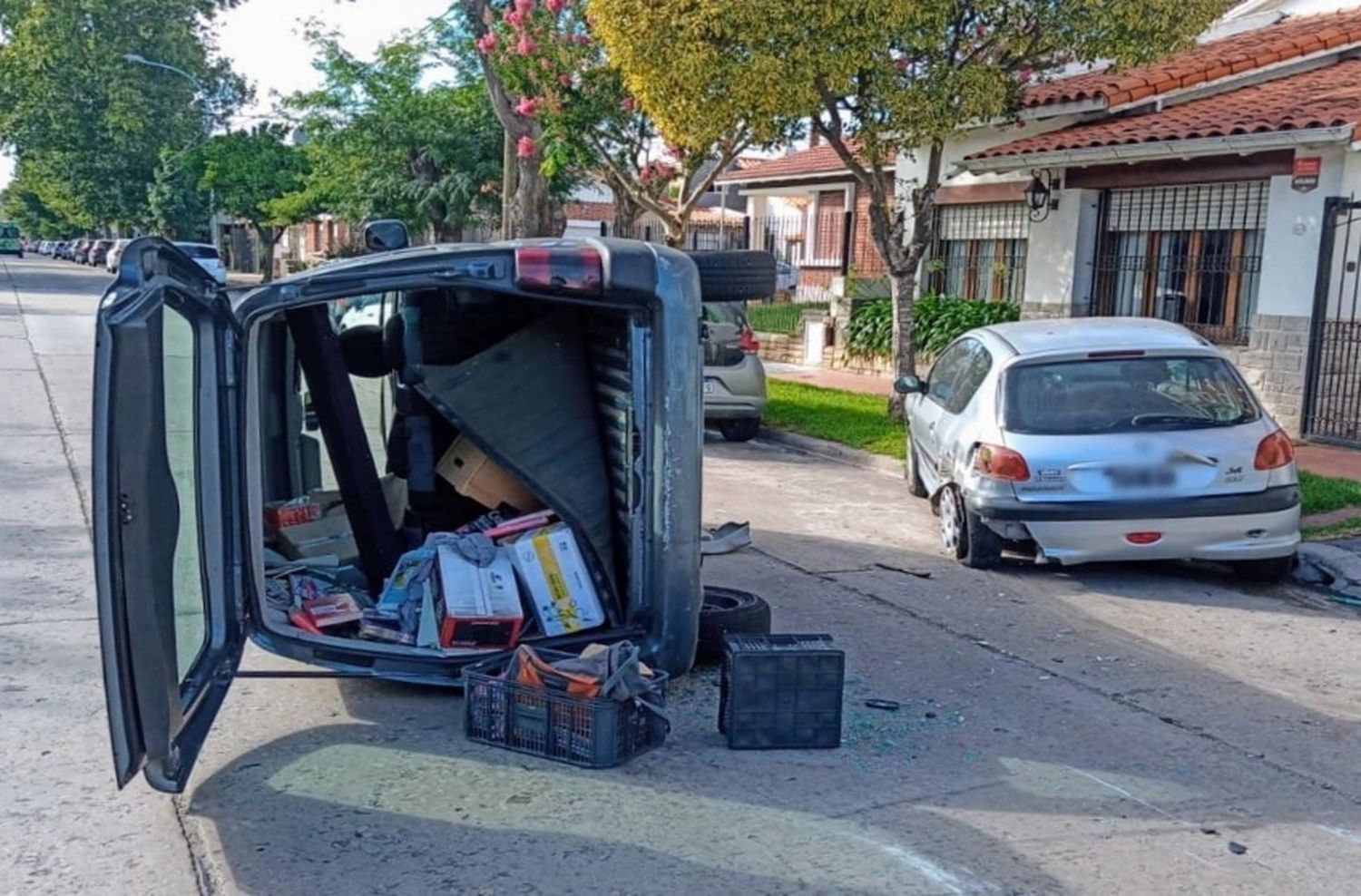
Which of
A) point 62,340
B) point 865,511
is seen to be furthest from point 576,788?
point 62,340

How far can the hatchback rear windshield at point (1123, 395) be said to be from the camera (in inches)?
300

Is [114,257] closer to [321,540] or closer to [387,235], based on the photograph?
[387,235]

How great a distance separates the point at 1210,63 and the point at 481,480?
1275 cm

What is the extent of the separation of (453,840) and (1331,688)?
164 inches

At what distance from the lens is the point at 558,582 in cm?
568

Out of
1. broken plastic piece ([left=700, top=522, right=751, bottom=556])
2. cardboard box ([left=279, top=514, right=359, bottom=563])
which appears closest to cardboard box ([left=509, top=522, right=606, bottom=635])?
cardboard box ([left=279, top=514, right=359, bottom=563])

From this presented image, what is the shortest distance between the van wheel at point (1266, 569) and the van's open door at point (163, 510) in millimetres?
5954

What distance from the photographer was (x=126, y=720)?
Result: 3.82 meters

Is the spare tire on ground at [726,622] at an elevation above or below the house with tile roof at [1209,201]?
below

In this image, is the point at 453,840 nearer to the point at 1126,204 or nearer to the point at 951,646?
the point at 951,646

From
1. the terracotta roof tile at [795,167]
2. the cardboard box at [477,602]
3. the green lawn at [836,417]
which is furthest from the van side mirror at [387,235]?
the terracotta roof tile at [795,167]

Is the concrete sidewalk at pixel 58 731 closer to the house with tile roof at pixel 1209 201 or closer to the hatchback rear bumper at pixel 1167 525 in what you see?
the hatchback rear bumper at pixel 1167 525

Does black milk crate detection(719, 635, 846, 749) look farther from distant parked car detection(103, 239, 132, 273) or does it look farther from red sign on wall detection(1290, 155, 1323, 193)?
red sign on wall detection(1290, 155, 1323, 193)

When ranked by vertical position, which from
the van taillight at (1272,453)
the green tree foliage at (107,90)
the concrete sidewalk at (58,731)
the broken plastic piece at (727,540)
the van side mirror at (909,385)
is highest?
the green tree foliage at (107,90)
